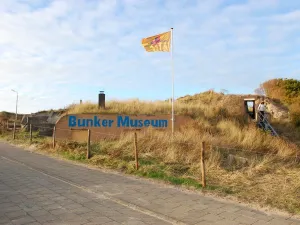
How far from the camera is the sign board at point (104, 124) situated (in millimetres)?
18203

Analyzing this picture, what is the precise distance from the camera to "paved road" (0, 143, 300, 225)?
548 cm

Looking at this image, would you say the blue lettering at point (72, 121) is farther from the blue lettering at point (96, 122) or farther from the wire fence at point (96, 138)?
the blue lettering at point (96, 122)

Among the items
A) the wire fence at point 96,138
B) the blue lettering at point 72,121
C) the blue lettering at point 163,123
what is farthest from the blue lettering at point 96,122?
the blue lettering at point 163,123

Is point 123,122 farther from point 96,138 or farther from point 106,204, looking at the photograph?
point 106,204

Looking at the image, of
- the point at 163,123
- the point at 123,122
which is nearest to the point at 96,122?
the point at 123,122

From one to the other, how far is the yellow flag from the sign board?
4604 mm

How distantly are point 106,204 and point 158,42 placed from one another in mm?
11482

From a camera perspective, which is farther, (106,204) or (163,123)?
(163,123)

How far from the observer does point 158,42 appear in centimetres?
1647

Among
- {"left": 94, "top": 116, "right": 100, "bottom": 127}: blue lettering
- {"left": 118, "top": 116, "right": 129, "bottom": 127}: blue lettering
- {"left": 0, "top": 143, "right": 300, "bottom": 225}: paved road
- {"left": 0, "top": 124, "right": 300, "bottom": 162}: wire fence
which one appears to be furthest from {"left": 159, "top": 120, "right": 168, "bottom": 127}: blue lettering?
{"left": 0, "top": 143, "right": 300, "bottom": 225}: paved road

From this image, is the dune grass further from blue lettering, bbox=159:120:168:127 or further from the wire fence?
blue lettering, bbox=159:120:168:127

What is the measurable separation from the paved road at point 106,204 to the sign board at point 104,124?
884cm

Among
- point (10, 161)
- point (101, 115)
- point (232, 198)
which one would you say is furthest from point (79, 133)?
point (232, 198)

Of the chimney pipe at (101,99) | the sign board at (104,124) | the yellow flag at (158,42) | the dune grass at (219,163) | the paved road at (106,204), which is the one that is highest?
the yellow flag at (158,42)
